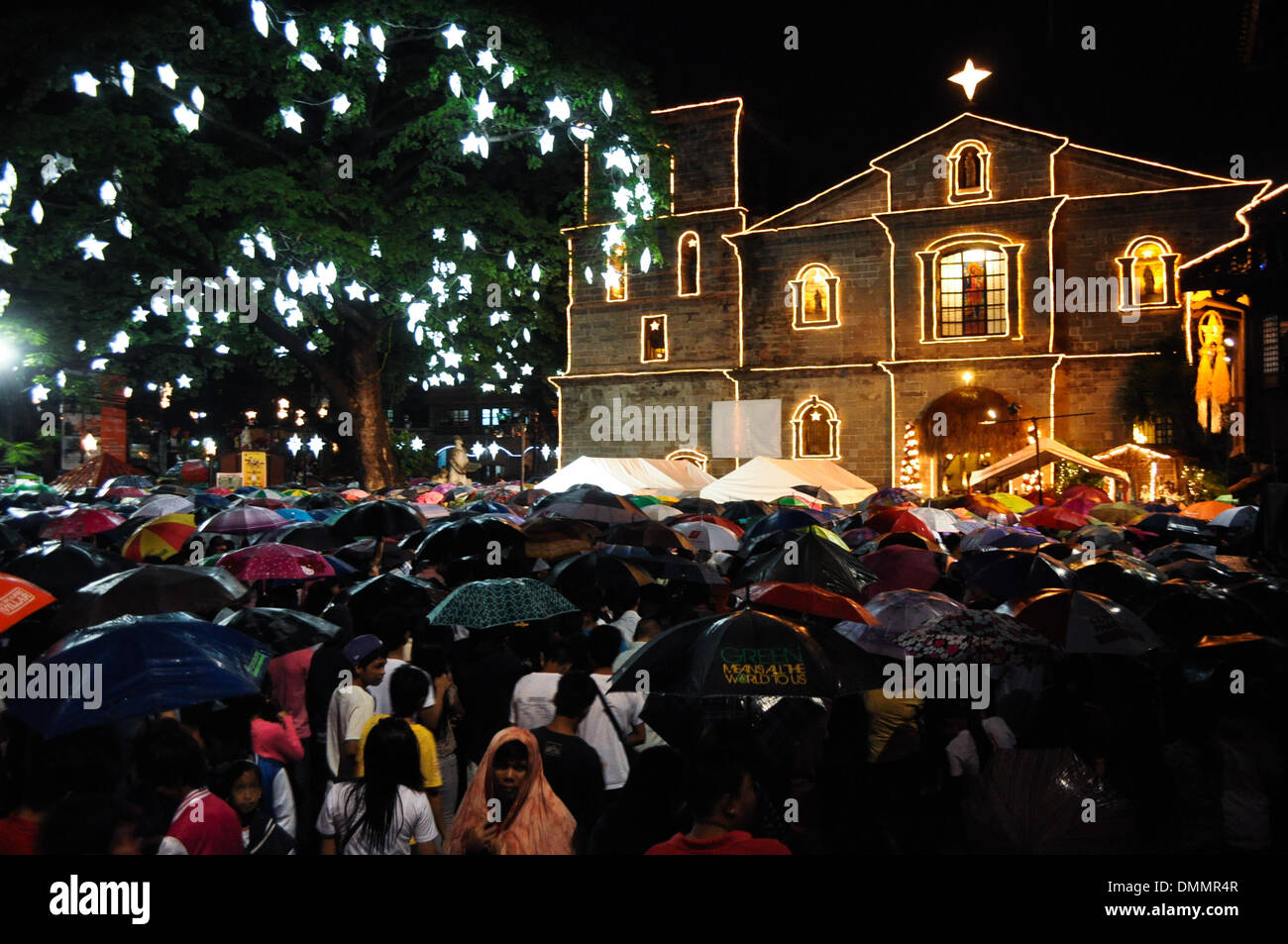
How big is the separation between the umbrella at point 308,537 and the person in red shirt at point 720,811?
7.75 m

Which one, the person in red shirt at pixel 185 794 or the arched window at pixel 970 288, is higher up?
the arched window at pixel 970 288

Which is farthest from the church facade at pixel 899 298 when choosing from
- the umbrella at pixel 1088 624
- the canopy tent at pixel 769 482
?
the umbrella at pixel 1088 624

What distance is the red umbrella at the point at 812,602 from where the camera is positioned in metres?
7.43

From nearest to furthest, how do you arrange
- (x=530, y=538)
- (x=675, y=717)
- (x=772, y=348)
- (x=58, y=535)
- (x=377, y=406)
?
(x=675, y=717) < (x=530, y=538) < (x=58, y=535) < (x=377, y=406) < (x=772, y=348)

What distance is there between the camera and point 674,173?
113 ft

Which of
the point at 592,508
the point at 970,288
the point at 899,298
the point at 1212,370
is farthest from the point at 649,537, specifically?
the point at 970,288

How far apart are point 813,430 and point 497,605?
88.6ft

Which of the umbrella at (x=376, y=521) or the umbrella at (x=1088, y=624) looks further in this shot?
the umbrella at (x=376, y=521)

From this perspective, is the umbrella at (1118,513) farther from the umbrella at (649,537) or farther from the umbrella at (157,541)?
the umbrella at (157,541)

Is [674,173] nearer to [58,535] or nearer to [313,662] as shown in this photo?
[58,535]

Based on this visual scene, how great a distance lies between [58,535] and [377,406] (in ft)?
50.0

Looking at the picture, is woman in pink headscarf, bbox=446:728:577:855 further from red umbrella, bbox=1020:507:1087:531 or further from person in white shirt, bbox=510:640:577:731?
red umbrella, bbox=1020:507:1087:531

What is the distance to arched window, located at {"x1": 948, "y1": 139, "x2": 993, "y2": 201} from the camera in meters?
31.1

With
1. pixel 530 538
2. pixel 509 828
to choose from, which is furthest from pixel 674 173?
pixel 509 828
